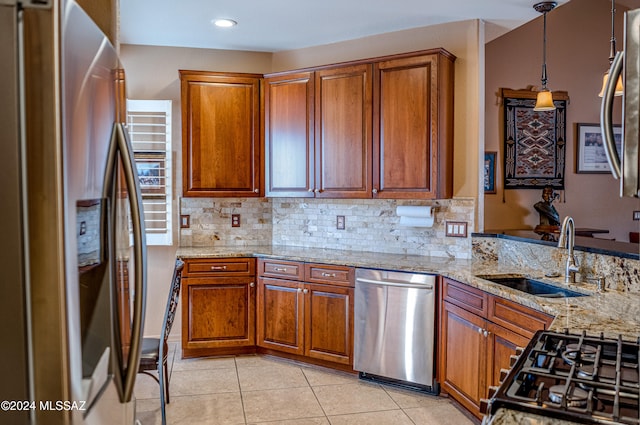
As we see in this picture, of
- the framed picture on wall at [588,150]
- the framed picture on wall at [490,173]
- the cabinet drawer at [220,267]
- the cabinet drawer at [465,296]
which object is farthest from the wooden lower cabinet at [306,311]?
the framed picture on wall at [588,150]

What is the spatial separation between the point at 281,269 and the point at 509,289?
1.85 metres

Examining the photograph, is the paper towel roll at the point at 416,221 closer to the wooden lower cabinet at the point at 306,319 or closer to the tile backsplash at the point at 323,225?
the tile backsplash at the point at 323,225

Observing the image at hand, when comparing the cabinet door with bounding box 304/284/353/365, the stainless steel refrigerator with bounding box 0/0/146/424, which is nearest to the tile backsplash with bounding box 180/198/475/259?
the cabinet door with bounding box 304/284/353/365

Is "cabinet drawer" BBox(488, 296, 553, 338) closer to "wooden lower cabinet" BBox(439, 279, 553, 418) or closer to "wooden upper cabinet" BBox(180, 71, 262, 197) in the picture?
"wooden lower cabinet" BBox(439, 279, 553, 418)

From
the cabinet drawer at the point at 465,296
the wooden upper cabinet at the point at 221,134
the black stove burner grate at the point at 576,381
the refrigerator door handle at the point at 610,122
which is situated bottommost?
the cabinet drawer at the point at 465,296

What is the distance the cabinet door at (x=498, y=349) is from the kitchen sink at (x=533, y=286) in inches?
12.7

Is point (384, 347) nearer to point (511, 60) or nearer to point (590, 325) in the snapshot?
point (590, 325)

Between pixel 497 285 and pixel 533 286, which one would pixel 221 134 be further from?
pixel 533 286

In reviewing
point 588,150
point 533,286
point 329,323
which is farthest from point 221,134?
point 588,150

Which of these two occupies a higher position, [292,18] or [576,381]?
[292,18]

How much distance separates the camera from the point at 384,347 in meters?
3.44

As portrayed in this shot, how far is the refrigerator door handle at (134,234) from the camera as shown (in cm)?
112

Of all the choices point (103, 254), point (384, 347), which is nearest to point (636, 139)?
point (103, 254)

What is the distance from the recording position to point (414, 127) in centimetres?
357
